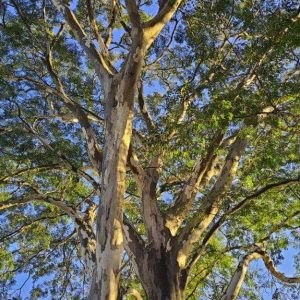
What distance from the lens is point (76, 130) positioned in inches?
390

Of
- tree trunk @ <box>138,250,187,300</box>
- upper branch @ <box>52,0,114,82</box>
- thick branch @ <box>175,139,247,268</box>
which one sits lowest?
tree trunk @ <box>138,250,187,300</box>

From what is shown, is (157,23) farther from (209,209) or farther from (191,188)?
(209,209)

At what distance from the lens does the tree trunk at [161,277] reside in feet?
21.0

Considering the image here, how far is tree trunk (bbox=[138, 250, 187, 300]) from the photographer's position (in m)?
6.40

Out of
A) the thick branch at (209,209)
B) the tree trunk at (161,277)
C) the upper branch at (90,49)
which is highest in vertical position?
the upper branch at (90,49)

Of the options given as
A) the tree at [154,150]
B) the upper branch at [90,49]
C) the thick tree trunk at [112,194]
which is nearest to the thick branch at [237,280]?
the tree at [154,150]

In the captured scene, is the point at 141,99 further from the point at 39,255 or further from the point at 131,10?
the point at 39,255

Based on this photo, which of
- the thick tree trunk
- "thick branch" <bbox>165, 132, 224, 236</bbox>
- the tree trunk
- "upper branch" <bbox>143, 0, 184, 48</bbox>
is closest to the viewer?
the thick tree trunk

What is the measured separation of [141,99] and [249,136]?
2462 millimetres

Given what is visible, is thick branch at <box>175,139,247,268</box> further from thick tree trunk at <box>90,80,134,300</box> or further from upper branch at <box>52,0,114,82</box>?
upper branch at <box>52,0,114,82</box>

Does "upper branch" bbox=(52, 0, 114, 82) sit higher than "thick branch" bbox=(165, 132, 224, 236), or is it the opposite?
"upper branch" bbox=(52, 0, 114, 82)

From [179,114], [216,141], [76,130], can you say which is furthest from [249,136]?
[76,130]

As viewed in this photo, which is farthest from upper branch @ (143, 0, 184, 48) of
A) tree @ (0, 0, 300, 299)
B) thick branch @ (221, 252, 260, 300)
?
thick branch @ (221, 252, 260, 300)

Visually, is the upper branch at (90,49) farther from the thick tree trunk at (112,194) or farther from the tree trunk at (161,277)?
the tree trunk at (161,277)
